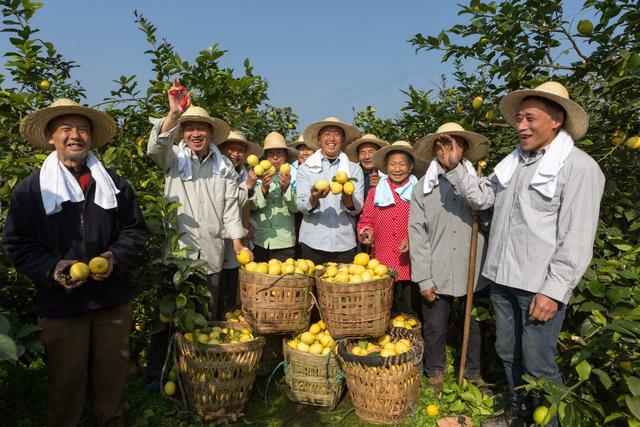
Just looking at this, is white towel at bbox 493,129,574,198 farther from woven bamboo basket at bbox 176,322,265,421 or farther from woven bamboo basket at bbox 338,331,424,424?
woven bamboo basket at bbox 176,322,265,421

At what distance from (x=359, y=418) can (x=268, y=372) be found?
0.80m

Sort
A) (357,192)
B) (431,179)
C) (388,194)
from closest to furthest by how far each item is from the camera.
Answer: (431,179), (388,194), (357,192)

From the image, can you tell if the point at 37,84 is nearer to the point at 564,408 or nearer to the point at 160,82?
the point at 160,82

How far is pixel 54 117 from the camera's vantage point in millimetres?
2242

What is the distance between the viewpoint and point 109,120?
2.40m

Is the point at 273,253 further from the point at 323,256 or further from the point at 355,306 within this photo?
the point at 355,306

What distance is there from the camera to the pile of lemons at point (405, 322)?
3157 mm

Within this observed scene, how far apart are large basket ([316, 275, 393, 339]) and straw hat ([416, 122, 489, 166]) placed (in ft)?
3.18

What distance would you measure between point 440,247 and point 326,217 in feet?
3.05

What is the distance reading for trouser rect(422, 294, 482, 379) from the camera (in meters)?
3.05

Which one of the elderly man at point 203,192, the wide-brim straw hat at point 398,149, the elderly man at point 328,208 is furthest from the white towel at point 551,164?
the elderly man at point 203,192

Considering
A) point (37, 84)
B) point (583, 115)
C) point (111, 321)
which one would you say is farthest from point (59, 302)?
point (583, 115)

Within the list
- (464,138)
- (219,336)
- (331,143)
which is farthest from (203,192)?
(464,138)

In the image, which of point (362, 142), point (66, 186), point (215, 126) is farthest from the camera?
point (362, 142)
